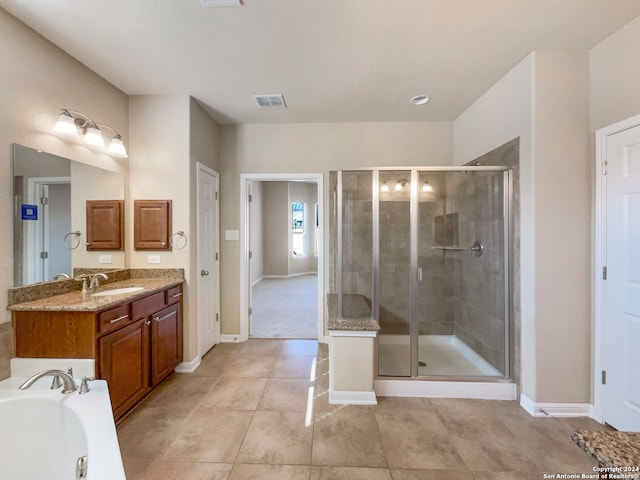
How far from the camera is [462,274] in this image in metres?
3.08

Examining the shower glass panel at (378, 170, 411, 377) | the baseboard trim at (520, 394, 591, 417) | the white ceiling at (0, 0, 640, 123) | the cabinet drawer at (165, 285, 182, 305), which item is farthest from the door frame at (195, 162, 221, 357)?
the baseboard trim at (520, 394, 591, 417)

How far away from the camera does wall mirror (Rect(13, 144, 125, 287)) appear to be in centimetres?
183

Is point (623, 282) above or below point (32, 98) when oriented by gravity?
below

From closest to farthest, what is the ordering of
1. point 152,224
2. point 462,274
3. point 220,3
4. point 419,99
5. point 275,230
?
point 220,3, point 152,224, point 419,99, point 462,274, point 275,230

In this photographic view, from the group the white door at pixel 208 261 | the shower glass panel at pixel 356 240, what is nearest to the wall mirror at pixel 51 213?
the white door at pixel 208 261

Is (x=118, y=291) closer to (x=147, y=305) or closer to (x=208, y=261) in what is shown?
(x=147, y=305)

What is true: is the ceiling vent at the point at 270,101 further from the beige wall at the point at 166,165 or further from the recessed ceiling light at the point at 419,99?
the recessed ceiling light at the point at 419,99

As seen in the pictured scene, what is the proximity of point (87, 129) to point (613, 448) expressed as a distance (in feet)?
11.3

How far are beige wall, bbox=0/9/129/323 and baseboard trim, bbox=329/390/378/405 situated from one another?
232 cm

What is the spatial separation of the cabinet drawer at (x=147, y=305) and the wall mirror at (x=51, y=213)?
624 mm

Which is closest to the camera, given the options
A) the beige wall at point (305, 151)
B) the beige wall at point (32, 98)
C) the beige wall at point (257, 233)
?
the beige wall at point (32, 98)

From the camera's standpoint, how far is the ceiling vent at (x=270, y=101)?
277 cm

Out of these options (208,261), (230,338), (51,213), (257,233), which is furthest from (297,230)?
(51,213)

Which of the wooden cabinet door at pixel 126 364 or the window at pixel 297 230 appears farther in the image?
the window at pixel 297 230
